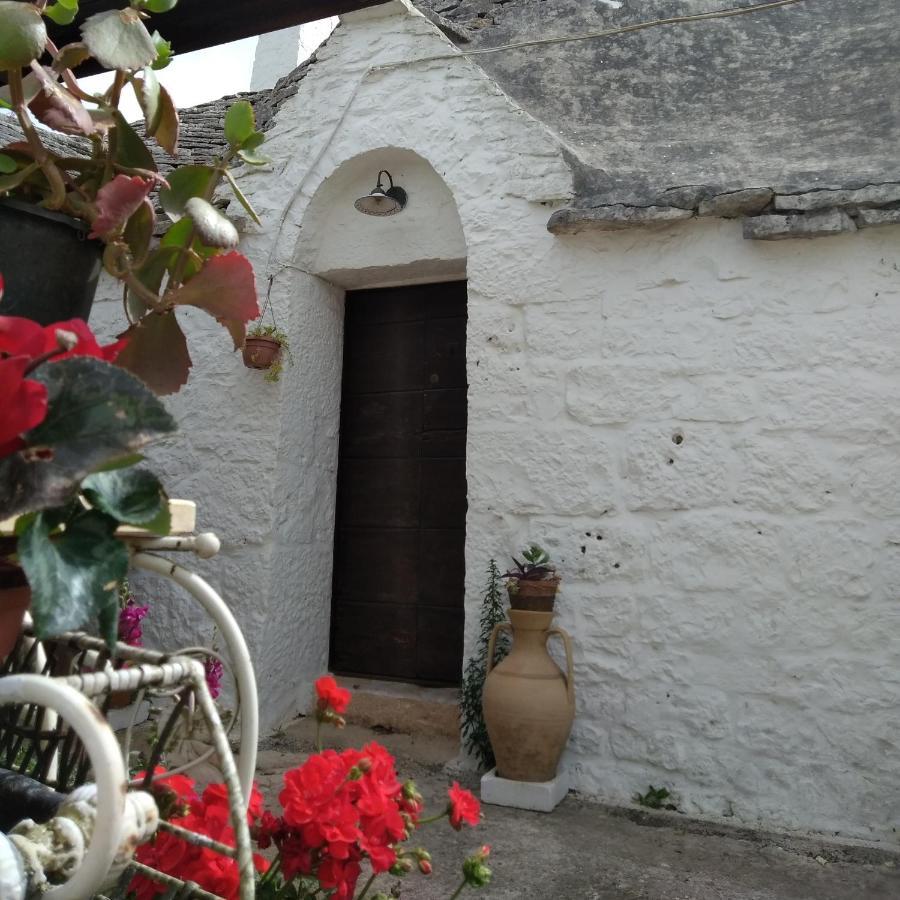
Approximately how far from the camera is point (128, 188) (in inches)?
35.9

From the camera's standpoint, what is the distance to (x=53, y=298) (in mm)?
1011

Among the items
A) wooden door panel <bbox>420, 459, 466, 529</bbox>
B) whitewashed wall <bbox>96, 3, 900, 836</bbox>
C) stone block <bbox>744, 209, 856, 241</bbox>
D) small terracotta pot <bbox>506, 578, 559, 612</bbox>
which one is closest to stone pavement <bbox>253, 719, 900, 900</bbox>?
whitewashed wall <bbox>96, 3, 900, 836</bbox>

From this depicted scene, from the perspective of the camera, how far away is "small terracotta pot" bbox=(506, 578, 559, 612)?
2889 millimetres

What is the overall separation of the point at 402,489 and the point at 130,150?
114 inches

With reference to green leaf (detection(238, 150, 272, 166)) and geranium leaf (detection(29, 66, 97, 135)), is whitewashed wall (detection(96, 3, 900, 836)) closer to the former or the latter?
green leaf (detection(238, 150, 272, 166))

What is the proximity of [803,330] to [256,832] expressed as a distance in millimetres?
2520

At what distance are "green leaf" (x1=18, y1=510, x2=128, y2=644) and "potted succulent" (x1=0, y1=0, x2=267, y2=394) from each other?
305 millimetres

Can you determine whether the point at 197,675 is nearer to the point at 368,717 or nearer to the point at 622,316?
the point at 622,316

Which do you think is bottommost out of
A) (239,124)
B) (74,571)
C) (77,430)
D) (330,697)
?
(330,697)

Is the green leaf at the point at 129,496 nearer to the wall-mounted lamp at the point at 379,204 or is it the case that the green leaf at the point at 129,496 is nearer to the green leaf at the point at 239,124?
the green leaf at the point at 239,124

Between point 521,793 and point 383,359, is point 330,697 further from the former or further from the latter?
point 383,359

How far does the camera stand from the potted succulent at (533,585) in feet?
9.48

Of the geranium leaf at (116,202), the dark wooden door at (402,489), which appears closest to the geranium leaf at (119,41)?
the geranium leaf at (116,202)

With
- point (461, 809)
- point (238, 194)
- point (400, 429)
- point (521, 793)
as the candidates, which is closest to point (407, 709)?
point (521, 793)
